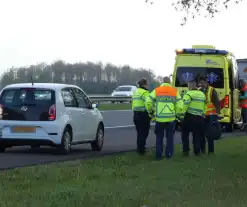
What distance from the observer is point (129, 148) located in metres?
19.2

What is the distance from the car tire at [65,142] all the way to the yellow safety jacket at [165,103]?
2.21 m

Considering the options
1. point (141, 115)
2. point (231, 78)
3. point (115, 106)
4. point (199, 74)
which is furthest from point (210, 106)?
point (115, 106)

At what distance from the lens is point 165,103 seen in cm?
1534

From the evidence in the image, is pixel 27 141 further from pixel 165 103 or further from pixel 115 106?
pixel 115 106

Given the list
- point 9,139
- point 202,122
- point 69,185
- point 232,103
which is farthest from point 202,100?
point 232,103

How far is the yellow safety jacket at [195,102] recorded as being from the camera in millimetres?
15867

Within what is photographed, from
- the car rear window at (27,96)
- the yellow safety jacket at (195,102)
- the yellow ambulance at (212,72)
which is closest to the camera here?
the yellow safety jacket at (195,102)

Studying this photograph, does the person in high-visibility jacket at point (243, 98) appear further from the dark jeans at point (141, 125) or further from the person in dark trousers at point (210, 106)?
the dark jeans at point (141, 125)

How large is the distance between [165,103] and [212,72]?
12005mm

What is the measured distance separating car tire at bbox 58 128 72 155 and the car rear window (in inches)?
30.6

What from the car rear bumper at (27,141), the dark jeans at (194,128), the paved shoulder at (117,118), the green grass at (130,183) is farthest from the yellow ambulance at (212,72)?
the green grass at (130,183)

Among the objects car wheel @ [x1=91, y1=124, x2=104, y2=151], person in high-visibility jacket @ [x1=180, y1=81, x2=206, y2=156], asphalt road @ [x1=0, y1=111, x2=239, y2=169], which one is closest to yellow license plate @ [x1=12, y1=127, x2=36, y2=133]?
asphalt road @ [x1=0, y1=111, x2=239, y2=169]

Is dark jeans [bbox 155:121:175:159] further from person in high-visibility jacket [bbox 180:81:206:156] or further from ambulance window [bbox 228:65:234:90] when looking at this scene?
ambulance window [bbox 228:65:234:90]

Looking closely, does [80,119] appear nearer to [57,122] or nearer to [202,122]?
[57,122]
